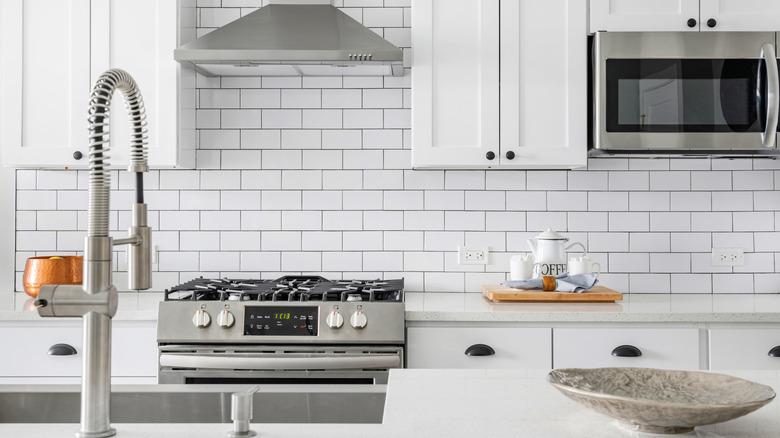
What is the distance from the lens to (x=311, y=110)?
11.3 feet

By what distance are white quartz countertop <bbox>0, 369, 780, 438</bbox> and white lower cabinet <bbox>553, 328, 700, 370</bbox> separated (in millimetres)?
1136

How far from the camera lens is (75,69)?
10.2 ft

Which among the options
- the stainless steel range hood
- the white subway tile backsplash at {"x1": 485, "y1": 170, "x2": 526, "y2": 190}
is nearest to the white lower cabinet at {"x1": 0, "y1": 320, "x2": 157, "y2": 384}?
the stainless steel range hood

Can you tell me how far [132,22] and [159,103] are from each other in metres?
0.35

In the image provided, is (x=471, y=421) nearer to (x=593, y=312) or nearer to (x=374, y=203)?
(x=593, y=312)

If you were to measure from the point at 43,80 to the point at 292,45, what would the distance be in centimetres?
106

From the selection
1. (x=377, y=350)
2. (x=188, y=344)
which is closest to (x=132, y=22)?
(x=188, y=344)

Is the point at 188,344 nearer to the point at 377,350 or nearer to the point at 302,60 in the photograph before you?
the point at 377,350

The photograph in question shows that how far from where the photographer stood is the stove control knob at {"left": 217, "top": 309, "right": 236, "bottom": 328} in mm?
2709

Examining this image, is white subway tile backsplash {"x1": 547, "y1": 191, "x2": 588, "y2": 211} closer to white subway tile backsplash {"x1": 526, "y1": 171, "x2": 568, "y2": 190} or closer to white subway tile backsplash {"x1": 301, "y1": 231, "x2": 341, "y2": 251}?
white subway tile backsplash {"x1": 526, "y1": 171, "x2": 568, "y2": 190}

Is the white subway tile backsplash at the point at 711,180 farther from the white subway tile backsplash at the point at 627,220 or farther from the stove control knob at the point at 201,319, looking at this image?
the stove control knob at the point at 201,319

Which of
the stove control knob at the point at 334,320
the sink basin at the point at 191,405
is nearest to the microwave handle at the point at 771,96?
the stove control knob at the point at 334,320

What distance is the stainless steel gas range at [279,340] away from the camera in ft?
8.85

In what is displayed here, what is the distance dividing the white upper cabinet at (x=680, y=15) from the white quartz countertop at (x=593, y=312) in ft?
3.68
